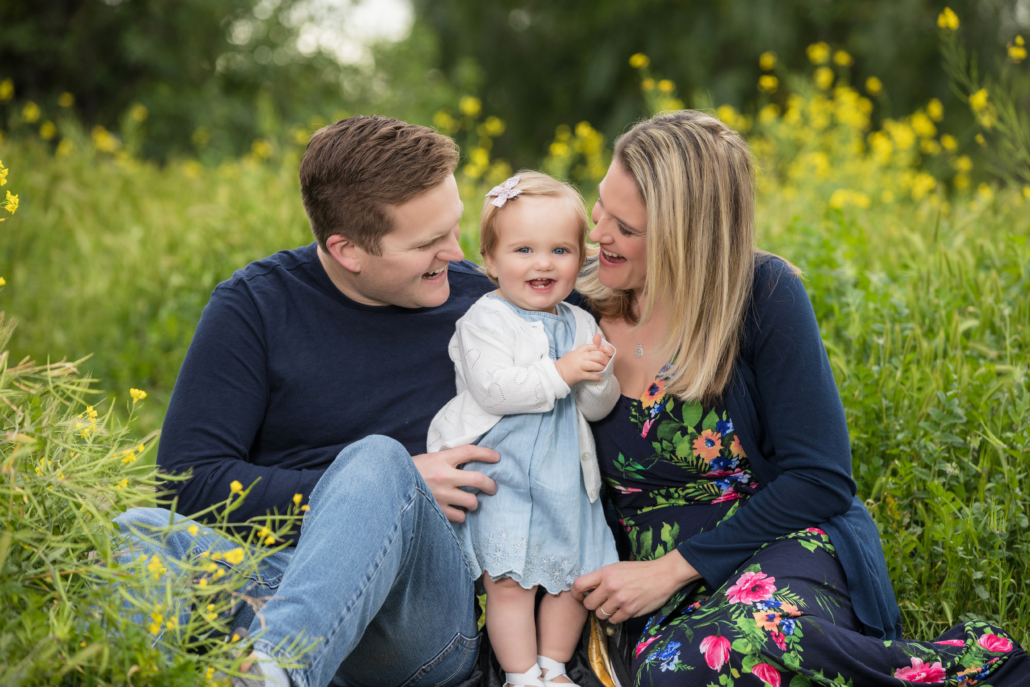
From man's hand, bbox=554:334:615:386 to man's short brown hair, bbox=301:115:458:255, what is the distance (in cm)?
61

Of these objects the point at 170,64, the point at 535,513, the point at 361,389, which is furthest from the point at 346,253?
the point at 170,64

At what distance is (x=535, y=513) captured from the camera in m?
2.05

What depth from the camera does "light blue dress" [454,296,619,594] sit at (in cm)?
200

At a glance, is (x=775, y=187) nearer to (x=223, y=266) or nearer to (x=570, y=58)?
(x=223, y=266)

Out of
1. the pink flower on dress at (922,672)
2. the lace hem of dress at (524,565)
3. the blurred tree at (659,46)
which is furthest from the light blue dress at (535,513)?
the blurred tree at (659,46)

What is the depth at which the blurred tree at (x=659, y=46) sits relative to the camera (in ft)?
27.6

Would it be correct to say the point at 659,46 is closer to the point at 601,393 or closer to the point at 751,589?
the point at 601,393

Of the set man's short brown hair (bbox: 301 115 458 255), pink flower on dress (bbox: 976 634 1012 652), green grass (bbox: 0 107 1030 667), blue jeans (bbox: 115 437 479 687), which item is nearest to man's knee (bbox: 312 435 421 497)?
blue jeans (bbox: 115 437 479 687)

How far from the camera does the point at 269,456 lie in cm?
221

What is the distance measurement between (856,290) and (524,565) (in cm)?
186

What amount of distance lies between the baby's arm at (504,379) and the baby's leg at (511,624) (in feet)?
1.44

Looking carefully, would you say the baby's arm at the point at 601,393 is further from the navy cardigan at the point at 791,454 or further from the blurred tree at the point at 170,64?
the blurred tree at the point at 170,64

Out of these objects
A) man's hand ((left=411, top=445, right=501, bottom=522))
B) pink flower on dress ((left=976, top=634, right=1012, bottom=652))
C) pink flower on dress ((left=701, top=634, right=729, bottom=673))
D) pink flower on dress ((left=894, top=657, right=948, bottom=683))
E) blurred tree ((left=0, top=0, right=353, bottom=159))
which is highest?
blurred tree ((left=0, top=0, right=353, bottom=159))

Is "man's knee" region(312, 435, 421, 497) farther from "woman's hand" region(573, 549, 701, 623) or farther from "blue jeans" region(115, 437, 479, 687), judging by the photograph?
"woman's hand" region(573, 549, 701, 623)
